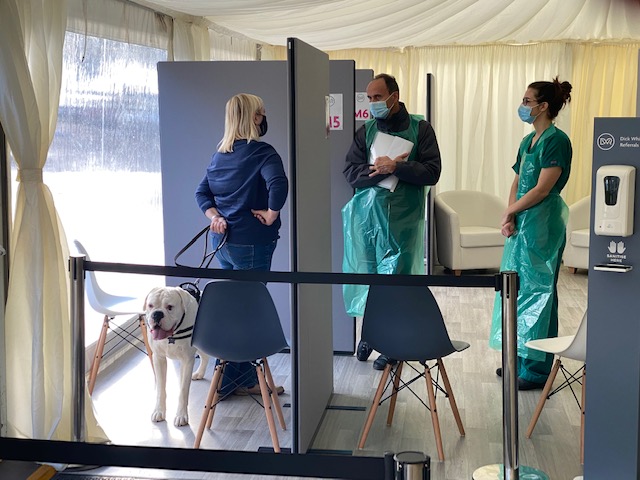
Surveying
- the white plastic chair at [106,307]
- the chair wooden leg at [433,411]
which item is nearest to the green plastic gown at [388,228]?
the chair wooden leg at [433,411]

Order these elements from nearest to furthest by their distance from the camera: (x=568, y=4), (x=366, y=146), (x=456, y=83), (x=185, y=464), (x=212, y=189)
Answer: (x=185, y=464) → (x=212, y=189) → (x=366, y=146) → (x=568, y=4) → (x=456, y=83)

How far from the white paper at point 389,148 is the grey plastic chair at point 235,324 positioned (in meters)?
1.39

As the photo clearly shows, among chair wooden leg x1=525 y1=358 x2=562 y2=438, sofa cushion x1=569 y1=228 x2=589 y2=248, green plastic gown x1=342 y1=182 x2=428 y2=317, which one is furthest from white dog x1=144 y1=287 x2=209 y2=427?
sofa cushion x1=569 y1=228 x2=589 y2=248

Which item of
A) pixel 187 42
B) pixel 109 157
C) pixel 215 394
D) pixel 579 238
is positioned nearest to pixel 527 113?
pixel 215 394

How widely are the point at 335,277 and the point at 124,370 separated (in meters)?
2.48

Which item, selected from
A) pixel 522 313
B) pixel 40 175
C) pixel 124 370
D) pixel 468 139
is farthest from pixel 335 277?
pixel 468 139

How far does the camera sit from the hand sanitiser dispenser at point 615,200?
279 centimetres

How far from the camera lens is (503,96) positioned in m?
8.92

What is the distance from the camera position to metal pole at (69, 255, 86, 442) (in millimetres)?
2998

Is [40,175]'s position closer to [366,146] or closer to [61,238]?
[61,238]

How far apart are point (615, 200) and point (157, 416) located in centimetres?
239

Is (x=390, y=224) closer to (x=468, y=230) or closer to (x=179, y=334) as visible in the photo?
(x=179, y=334)

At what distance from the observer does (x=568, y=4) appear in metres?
6.33

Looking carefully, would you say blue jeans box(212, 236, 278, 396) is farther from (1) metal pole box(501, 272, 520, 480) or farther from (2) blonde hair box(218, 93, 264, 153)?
(1) metal pole box(501, 272, 520, 480)
